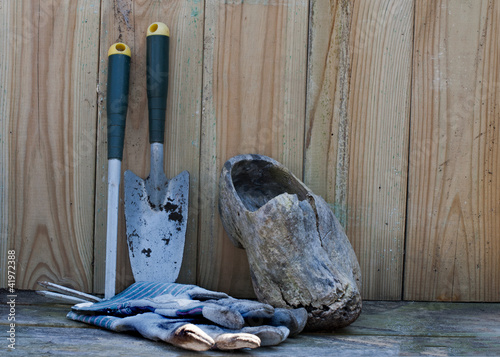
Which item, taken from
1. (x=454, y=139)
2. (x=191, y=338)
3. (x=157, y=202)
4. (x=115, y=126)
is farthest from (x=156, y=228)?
(x=454, y=139)

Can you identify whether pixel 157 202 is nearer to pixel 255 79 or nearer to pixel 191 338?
pixel 255 79

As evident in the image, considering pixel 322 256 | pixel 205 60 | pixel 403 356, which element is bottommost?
pixel 403 356

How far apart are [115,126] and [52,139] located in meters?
0.20

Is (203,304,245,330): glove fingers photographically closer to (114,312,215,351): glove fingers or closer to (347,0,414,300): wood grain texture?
(114,312,215,351): glove fingers

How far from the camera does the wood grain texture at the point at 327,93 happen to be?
4.36 feet

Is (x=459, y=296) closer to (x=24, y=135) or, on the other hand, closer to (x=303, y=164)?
(x=303, y=164)

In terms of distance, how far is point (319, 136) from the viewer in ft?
4.37

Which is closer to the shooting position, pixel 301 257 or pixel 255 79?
pixel 301 257

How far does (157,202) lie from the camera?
50.7 inches

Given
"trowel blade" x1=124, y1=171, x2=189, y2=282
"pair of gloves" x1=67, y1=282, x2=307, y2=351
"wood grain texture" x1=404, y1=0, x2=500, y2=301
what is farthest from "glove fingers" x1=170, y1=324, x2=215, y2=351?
"wood grain texture" x1=404, y1=0, x2=500, y2=301

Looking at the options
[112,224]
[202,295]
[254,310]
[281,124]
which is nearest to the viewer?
[254,310]

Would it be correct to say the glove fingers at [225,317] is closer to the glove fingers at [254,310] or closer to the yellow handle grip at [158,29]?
the glove fingers at [254,310]

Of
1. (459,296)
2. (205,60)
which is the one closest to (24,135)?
(205,60)

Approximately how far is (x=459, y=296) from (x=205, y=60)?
2.77ft
